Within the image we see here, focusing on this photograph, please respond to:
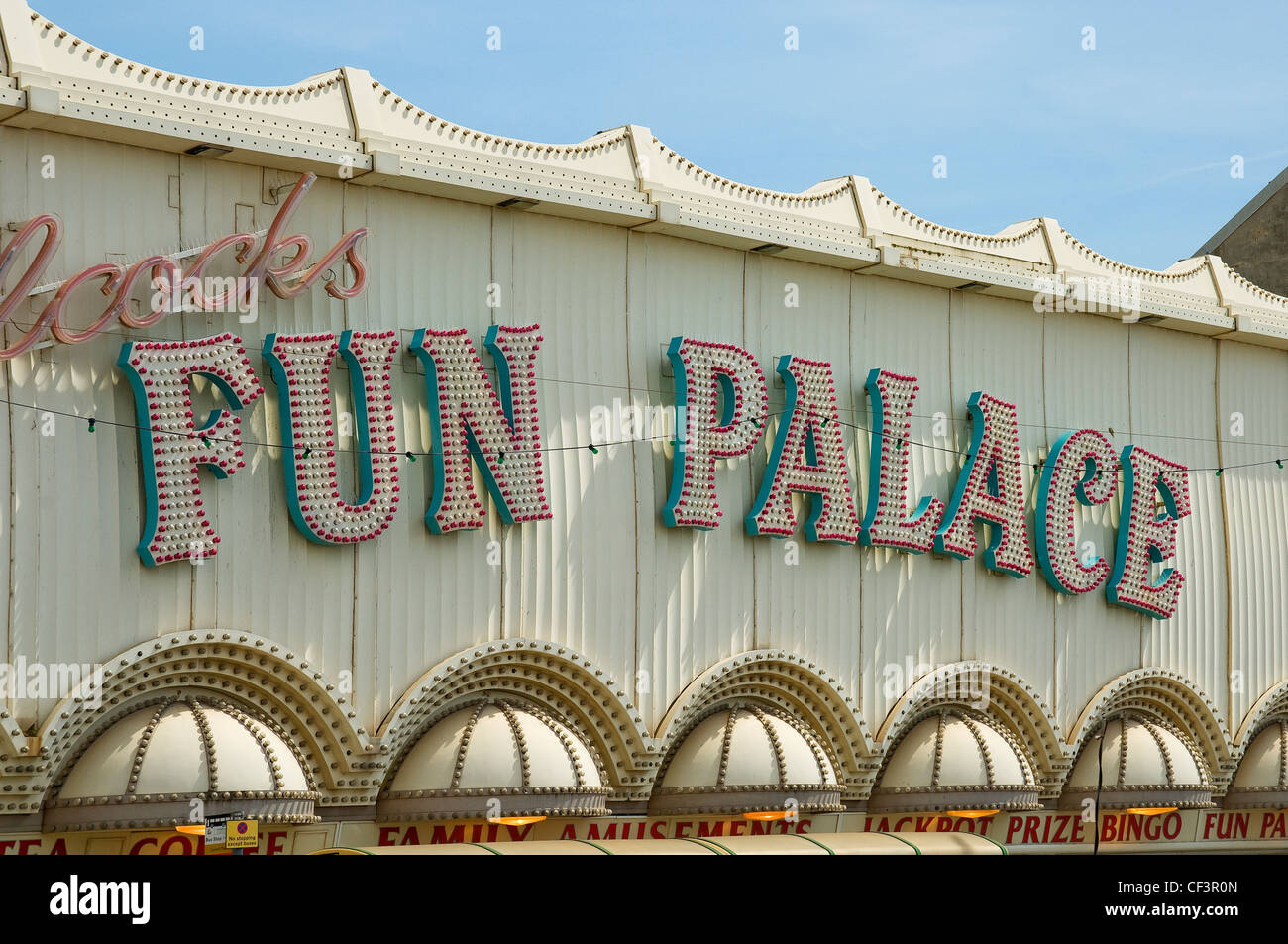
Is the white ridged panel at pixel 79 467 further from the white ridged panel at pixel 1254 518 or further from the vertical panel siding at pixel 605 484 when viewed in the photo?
the white ridged panel at pixel 1254 518

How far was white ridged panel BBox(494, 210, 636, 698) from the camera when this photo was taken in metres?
18.8

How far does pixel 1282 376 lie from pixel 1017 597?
288 inches

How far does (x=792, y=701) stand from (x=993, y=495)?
14.1 feet

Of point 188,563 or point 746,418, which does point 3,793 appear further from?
point 746,418

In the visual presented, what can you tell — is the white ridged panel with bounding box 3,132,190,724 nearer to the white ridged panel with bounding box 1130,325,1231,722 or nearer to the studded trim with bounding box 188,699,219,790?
the studded trim with bounding box 188,699,219,790

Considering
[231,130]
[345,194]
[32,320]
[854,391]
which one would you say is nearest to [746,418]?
[854,391]

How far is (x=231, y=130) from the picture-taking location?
54.5 feet

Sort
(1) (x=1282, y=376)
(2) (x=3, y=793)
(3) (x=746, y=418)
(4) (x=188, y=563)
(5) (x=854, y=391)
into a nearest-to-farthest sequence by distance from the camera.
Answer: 1. (2) (x=3, y=793)
2. (4) (x=188, y=563)
3. (3) (x=746, y=418)
4. (5) (x=854, y=391)
5. (1) (x=1282, y=376)

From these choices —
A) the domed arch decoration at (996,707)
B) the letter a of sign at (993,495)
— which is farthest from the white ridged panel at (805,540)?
the letter a of sign at (993,495)

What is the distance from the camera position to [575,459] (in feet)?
63.1

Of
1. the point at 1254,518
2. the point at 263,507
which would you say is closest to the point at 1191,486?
the point at 1254,518

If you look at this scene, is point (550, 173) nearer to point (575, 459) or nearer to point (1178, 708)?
point (575, 459)

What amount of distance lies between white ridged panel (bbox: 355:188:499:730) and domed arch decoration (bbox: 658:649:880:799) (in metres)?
2.75

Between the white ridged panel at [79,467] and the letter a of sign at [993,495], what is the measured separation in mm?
10516
